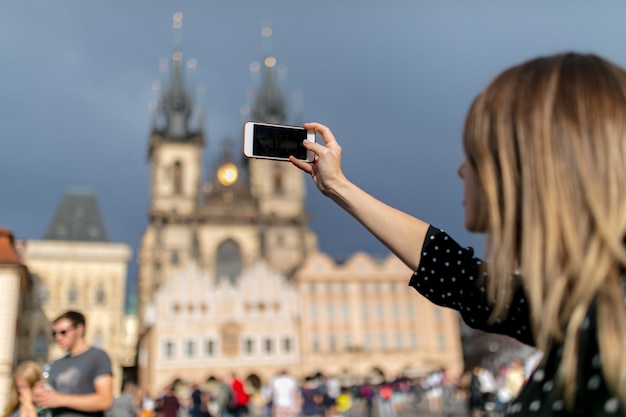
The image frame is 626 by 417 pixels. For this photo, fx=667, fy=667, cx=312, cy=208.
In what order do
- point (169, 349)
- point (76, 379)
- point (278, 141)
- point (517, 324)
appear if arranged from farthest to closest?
point (169, 349) < point (76, 379) < point (278, 141) < point (517, 324)

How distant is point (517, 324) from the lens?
157 centimetres

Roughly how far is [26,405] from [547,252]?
445 centimetres

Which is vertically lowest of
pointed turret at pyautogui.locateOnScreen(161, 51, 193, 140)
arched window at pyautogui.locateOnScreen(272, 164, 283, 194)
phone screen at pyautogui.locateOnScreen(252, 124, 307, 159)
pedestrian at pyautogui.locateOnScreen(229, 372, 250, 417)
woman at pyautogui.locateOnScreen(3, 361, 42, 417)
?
pedestrian at pyautogui.locateOnScreen(229, 372, 250, 417)

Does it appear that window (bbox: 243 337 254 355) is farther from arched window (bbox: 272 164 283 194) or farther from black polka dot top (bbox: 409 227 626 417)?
black polka dot top (bbox: 409 227 626 417)

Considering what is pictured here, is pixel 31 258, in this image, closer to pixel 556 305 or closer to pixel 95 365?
pixel 95 365

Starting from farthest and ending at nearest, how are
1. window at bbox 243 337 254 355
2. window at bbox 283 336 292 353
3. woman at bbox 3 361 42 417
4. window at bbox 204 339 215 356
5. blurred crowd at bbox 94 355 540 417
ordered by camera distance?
window at bbox 283 336 292 353 < window at bbox 243 337 254 355 < window at bbox 204 339 215 356 < blurred crowd at bbox 94 355 540 417 < woman at bbox 3 361 42 417

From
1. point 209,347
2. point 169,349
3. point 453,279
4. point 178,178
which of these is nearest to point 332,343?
point 209,347

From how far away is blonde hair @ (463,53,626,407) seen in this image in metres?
0.91

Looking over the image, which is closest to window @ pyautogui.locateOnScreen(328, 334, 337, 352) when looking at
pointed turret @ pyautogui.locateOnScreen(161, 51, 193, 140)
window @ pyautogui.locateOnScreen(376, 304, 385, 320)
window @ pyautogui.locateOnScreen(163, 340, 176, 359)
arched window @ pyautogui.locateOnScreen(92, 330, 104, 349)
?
window @ pyautogui.locateOnScreen(376, 304, 385, 320)

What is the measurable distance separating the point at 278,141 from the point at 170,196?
58.3 m

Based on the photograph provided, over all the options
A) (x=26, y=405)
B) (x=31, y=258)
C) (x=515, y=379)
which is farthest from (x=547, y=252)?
(x=31, y=258)

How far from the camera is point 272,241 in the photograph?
59438 mm

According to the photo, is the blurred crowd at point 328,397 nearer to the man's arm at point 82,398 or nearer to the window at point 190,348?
the man's arm at point 82,398

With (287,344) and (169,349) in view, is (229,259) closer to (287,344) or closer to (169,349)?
(287,344)
